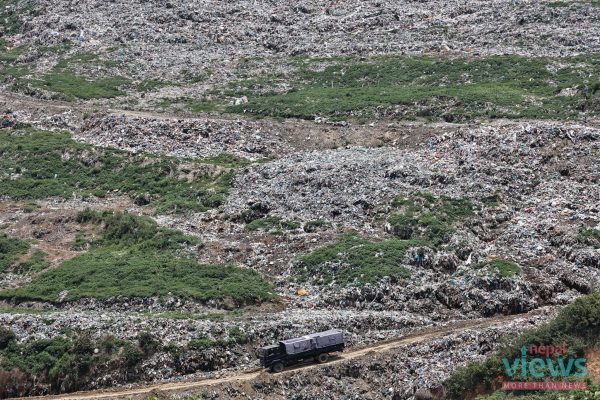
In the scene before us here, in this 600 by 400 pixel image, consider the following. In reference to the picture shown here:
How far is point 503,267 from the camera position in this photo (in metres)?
43.9

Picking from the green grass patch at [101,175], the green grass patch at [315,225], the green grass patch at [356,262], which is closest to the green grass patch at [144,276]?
the green grass patch at [356,262]

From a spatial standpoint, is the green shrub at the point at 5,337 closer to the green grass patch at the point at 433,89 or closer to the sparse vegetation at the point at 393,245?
the sparse vegetation at the point at 393,245

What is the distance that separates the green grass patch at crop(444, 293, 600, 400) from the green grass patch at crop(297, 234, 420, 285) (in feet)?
36.3

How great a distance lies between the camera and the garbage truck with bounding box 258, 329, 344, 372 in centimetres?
3738

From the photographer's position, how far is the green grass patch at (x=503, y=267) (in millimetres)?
43406

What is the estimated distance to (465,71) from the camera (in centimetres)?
7606

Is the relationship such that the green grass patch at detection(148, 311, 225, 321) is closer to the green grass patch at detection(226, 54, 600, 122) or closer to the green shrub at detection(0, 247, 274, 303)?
the green shrub at detection(0, 247, 274, 303)

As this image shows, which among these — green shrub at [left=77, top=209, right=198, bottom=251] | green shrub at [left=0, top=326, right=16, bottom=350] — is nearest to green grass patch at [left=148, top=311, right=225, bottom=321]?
green shrub at [left=0, top=326, right=16, bottom=350]

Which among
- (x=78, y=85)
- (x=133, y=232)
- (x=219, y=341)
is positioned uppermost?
(x=78, y=85)

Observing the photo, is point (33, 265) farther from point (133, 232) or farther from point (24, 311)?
point (24, 311)

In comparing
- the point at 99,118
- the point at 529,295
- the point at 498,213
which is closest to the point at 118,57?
the point at 99,118

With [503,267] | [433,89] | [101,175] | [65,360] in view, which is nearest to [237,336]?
[65,360]

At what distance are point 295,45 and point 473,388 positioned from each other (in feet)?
193

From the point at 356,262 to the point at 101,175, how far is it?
2507 centimetres
